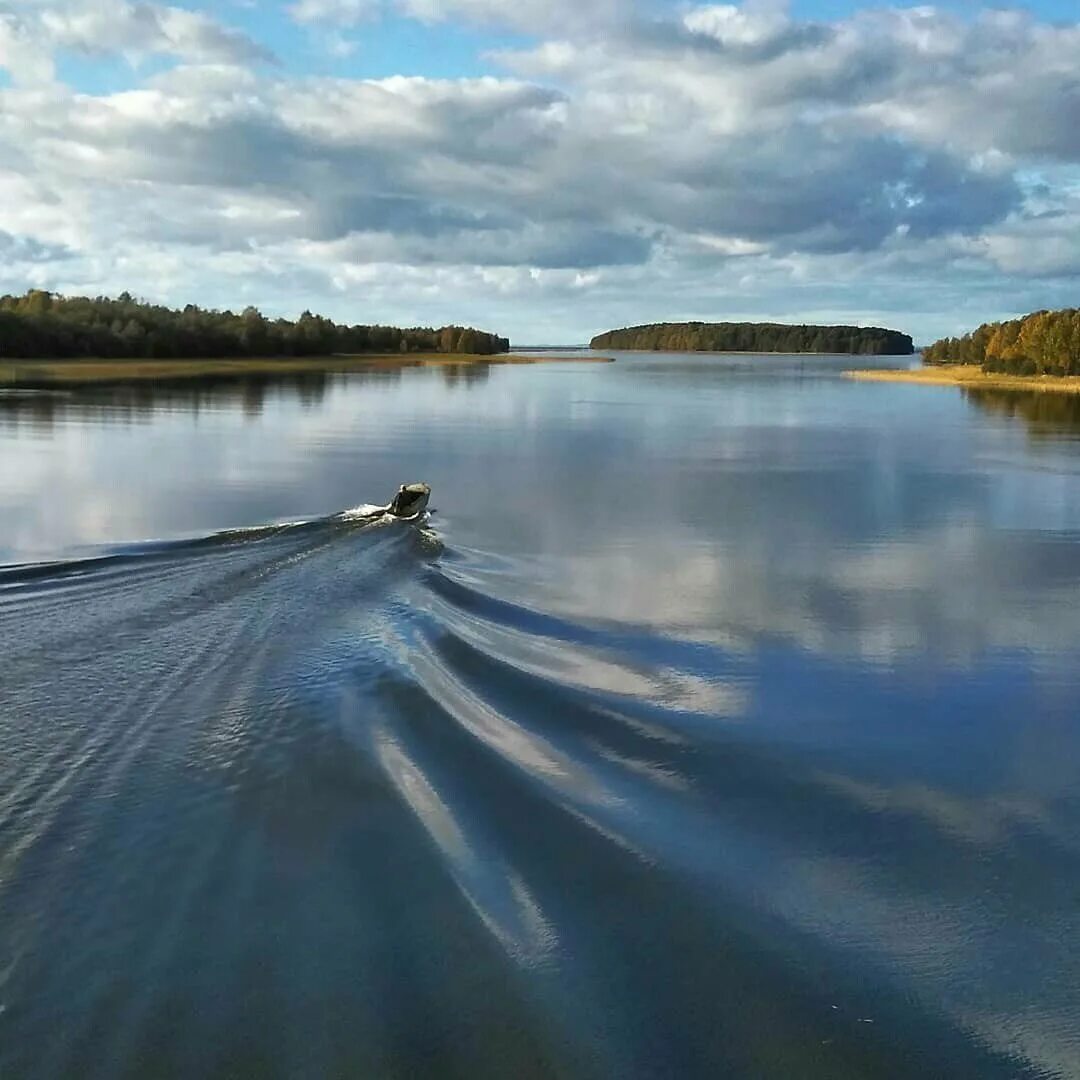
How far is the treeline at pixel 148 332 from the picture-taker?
81.6 metres

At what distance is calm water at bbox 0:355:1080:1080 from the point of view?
511 centimetres

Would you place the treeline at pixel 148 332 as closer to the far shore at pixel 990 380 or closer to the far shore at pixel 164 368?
the far shore at pixel 164 368

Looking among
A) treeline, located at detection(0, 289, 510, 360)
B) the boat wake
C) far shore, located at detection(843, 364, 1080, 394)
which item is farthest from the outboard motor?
far shore, located at detection(843, 364, 1080, 394)

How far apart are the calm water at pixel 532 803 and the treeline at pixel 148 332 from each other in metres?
70.6

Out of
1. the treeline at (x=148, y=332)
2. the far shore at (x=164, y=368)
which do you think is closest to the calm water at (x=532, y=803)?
the far shore at (x=164, y=368)

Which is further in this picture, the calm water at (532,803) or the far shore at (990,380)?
the far shore at (990,380)

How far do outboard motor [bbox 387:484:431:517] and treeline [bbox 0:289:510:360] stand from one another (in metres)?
68.4

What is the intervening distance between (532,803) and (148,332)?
95777 mm

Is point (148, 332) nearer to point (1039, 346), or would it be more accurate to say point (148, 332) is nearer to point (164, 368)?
point (164, 368)

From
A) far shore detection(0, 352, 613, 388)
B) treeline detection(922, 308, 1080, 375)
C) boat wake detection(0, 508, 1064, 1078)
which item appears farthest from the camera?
treeline detection(922, 308, 1080, 375)

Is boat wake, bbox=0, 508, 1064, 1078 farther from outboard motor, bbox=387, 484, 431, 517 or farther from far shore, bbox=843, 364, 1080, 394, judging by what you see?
far shore, bbox=843, 364, 1080, 394

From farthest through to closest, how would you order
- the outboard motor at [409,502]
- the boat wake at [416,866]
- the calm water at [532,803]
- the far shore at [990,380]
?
1. the far shore at [990,380]
2. the outboard motor at [409,502]
3. the calm water at [532,803]
4. the boat wake at [416,866]

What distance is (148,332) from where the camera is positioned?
95312mm

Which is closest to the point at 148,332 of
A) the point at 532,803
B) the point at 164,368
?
the point at 164,368
